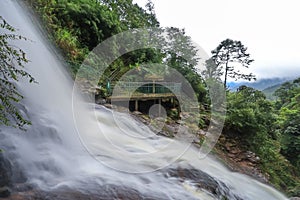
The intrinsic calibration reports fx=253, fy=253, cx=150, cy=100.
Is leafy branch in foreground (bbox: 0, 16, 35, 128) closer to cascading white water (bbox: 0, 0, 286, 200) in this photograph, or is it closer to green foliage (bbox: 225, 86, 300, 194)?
cascading white water (bbox: 0, 0, 286, 200)

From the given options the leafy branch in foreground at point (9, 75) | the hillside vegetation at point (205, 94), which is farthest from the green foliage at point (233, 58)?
the leafy branch in foreground at point (9, 75)

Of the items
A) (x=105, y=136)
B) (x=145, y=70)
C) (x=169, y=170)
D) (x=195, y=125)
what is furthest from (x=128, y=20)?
(x=169, y=170)

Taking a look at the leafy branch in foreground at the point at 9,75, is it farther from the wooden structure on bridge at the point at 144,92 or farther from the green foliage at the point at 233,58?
the green foliage at the point at 233,58

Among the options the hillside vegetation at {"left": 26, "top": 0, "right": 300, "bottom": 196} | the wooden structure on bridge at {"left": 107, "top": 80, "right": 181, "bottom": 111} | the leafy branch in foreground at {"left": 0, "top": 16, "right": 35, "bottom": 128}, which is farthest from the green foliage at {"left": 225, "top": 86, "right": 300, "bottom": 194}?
the leafy branch in foreground at {"left": 0, "top": 16, "right": 35, "bottom": 128}

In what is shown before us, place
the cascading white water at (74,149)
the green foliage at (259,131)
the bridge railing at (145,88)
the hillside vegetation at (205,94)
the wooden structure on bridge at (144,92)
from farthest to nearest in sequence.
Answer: the green foliage at (259,131)
the bridge railing at (145,88)
the hillside vegetation at (205,94)
the wooden structure on bridge at (144,92)
the cascading white water at (74,149)

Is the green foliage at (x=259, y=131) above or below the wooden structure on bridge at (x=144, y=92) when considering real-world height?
below

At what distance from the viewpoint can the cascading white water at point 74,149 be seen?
352cm

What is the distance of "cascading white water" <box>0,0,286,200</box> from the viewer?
3.52 m

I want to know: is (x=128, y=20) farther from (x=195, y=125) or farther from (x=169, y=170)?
(x=169, y=170)

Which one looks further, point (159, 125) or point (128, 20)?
Result: point (128, 20)

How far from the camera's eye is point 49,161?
3.68 m

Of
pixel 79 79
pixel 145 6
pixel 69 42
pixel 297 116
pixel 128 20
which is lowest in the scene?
pixel 297 116

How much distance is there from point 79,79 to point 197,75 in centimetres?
771

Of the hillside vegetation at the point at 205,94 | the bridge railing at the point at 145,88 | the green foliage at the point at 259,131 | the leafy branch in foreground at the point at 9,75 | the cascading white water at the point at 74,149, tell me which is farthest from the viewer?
the green foliage at the point at 259,131
